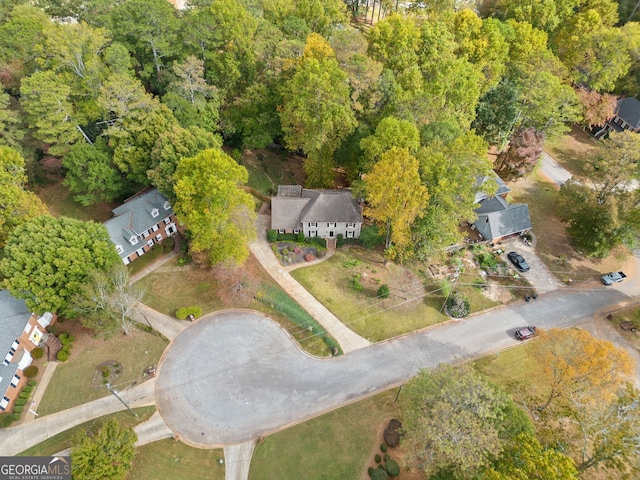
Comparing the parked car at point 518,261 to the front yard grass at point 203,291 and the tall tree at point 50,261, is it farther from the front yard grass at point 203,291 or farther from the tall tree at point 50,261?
the tall tree at point 50,261

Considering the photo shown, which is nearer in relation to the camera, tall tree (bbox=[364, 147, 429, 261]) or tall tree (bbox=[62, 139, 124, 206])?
tall tree (bbox=[364, 147, 429, 261])

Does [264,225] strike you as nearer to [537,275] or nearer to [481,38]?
[537,275]

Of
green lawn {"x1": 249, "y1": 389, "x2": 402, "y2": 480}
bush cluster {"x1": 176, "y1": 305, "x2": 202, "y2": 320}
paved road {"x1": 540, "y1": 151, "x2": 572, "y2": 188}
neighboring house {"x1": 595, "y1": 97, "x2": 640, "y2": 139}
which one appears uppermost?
neighboring house {"x1": 595, "y1": 97, "x2": 640, "y2": 139}

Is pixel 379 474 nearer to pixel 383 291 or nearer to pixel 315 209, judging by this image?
pixel 383 291

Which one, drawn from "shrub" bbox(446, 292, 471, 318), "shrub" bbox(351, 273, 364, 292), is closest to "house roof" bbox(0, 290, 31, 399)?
"shrub" bbox(351, 273, 364, 292)

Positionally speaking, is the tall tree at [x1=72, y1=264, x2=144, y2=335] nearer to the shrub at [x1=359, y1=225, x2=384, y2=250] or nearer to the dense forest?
the dense forest

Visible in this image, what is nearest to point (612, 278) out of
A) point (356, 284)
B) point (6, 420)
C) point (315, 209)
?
point (356, 284)
